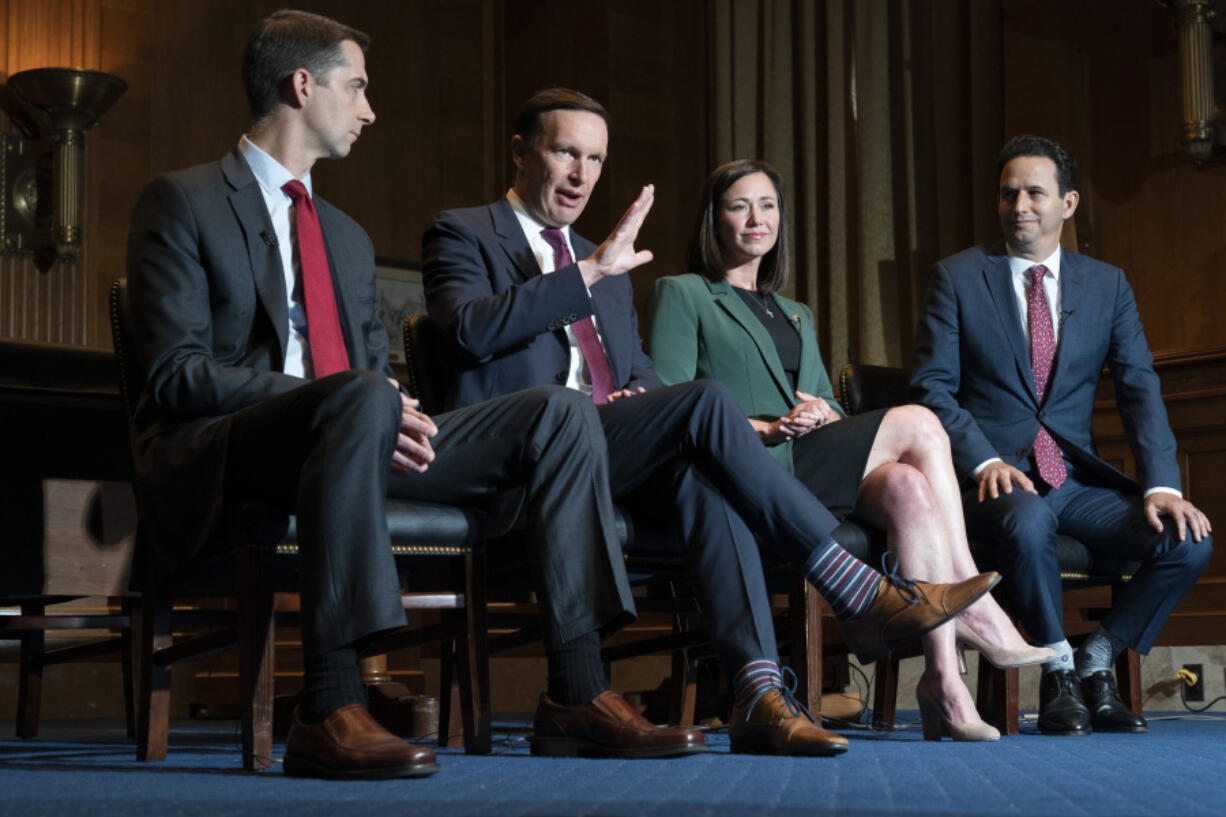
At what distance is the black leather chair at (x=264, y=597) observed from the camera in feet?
7.36

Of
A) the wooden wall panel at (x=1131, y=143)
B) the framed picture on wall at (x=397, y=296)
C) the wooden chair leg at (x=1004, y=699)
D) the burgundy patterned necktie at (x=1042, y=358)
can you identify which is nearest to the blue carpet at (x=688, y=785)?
the wooden chair leg at (x=1004, y=699)

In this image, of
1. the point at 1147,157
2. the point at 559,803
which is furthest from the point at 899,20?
the point at 559,803

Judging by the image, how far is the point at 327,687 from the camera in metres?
1.95

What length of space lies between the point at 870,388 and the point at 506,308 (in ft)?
4.14

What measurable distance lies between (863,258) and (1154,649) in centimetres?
162

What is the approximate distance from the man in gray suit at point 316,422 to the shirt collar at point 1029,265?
1.55 metres

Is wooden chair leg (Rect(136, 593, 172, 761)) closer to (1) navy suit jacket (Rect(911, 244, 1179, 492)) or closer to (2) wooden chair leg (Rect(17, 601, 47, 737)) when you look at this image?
(2) wooden chair leg (Rect(17, 601, 47, 737))

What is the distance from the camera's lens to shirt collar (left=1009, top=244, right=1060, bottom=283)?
3.52m

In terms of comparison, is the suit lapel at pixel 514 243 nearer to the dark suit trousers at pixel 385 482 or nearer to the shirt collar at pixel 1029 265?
the dark suit trousers at pixel 385 482

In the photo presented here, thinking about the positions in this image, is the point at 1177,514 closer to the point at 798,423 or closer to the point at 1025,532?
the point at 1025,532

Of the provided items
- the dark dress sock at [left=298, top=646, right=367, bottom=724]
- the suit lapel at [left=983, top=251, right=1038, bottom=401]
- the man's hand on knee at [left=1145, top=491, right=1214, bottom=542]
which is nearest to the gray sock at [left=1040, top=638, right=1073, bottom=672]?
the man's hand on knee at [left=1145, top=491, right=1214, bottom=542]

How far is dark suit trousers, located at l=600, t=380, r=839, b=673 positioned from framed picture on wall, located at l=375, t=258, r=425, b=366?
153 inches

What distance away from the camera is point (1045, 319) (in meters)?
3.47

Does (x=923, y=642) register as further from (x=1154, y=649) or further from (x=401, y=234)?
(x=401, y=234)
